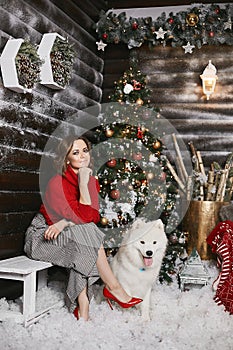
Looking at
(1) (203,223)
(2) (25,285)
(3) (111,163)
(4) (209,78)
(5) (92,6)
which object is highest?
(5) (92,6)

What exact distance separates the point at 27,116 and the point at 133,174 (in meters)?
1.09

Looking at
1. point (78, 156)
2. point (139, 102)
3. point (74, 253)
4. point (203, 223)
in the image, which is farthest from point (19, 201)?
point (203, 223)

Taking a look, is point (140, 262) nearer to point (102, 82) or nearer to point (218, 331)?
point (218, 331)

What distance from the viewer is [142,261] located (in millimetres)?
3354

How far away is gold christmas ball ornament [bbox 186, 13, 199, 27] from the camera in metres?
4.87

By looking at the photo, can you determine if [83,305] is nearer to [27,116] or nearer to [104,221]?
[104,221]

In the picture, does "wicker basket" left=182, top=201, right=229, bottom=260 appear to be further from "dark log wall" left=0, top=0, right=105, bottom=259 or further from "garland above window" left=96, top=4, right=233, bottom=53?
"garland above window" left=96, top=4, right=233, bottom=53

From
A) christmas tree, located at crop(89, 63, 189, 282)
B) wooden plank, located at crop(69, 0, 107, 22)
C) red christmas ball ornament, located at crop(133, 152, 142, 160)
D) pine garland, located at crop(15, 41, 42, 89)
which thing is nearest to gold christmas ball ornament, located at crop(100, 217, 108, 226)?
christmas tree, located at crop(89, 63, 189, 282)

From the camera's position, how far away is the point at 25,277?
3141mm

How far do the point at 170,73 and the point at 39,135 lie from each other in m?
1.89

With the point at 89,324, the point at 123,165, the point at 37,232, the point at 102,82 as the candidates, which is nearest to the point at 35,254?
the point at 37,232

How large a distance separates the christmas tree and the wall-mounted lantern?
28.9 inches

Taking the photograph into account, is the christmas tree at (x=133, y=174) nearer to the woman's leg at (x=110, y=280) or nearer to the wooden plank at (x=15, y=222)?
the wooden plank at (x=15, y=222)

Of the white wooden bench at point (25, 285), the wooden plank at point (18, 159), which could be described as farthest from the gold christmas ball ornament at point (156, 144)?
the white wooden bench at point (25, 285)
